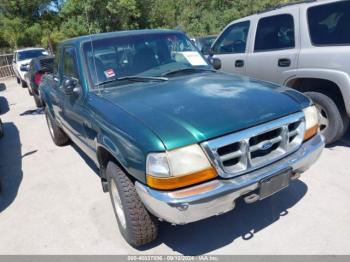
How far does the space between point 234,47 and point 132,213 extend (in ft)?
13.2

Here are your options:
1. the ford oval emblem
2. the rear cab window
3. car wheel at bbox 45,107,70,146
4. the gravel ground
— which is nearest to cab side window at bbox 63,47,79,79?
the gravel ground

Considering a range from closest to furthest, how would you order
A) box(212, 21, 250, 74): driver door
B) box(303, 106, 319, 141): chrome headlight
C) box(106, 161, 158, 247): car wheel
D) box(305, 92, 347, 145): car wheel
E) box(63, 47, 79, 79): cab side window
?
1. box(106, 161, 158, 247): car wheel
2. box(303, 106, 319, 141): chrome headlight
3. box(63, 47, 79, 79): cab side window
4. box(305, 92, 347, 145): car wheel
5. box(212, 21, 250, 74): driver door

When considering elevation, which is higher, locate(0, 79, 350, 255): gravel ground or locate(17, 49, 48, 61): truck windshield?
locate(17, 49, 48, 61): truck windshield

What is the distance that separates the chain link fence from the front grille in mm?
22252

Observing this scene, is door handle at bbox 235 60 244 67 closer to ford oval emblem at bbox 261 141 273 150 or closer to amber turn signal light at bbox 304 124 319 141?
amber turn signal light at bbox 304 124 319 141

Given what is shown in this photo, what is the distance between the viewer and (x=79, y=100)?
3510 mm

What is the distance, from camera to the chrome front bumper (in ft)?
7.57

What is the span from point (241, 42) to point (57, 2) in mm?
28195

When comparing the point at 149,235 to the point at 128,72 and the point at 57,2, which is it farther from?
the point at 57,2

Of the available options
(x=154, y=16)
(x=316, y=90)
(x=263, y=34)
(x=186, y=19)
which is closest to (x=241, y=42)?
(x=263, y=34)

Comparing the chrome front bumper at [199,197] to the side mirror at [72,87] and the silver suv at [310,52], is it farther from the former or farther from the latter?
the silver suv at [310,52]

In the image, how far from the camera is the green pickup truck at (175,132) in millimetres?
2332

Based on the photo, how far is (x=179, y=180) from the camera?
2.32m

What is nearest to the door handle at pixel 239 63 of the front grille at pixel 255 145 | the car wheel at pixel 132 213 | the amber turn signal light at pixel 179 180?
the front grille at pixel 255 145
